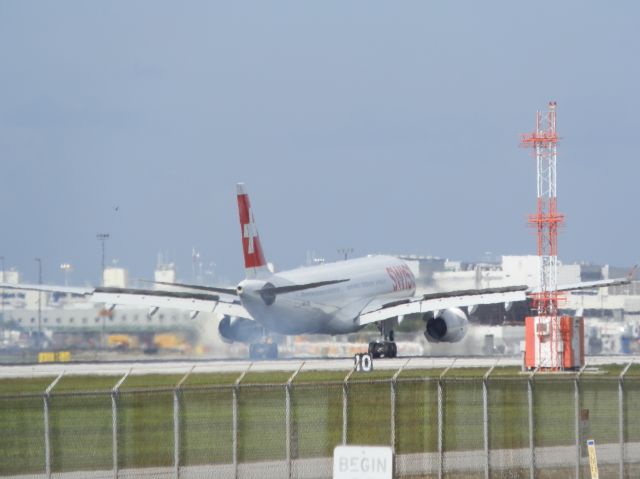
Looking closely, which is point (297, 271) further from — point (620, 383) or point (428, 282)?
point (620, 383)

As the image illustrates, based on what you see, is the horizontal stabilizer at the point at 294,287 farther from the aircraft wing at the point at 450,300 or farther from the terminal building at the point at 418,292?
the terminal building at the point at 418,292

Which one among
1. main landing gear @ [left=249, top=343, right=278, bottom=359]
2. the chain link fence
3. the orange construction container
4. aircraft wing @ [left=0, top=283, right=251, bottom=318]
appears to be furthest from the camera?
main landing gear @ [left=249, top=343, right=278, bottom=359]

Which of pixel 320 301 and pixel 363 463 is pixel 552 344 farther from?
pixel 363 463

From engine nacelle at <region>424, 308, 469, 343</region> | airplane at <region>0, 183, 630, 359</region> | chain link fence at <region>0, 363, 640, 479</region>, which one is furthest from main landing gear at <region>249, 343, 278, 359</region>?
chain link fence at <region>0, 363, 640, 479</region>

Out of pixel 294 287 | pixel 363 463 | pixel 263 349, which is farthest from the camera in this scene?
pixel 263 349

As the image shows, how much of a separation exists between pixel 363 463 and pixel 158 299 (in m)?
60.4

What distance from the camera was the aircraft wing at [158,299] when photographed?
7600 cm

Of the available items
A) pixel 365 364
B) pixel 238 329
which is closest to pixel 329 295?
pixel 238 329

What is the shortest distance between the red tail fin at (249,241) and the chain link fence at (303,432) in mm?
19642

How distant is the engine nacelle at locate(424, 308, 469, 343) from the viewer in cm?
7694

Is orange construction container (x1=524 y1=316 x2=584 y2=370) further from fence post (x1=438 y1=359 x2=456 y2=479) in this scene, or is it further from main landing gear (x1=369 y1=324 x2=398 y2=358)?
fence post (x1=438 y1=359 x2=456 y2=479)

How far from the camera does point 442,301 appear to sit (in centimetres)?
7531

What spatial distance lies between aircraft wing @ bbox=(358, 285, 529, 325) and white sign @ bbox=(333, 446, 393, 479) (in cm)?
5558

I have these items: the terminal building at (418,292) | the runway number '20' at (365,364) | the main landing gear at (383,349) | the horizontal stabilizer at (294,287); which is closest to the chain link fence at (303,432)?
the runway number '20' at (365,364)
